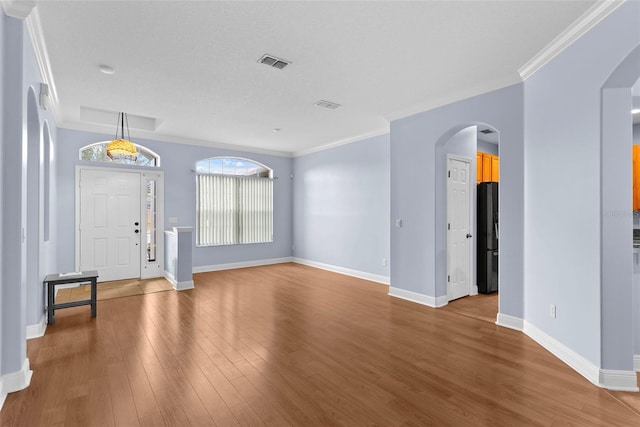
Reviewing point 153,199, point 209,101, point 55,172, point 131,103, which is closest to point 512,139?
point 209,101

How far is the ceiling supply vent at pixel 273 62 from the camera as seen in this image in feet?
10.5

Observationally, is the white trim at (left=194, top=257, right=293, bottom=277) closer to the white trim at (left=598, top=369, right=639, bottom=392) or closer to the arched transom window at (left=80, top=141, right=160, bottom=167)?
the arched transom window at (left=80, top=141, right=160, bottom=167)

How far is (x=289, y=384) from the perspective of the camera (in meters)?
2.43

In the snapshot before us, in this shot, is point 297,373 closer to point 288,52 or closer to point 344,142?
point 288,52

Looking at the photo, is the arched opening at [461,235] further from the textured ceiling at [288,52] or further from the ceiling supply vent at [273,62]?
the ceiling supply vent at [273,62]

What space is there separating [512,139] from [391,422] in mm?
3251

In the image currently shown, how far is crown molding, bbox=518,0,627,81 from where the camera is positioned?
233 cm

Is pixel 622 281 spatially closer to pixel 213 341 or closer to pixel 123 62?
pixel 213 341

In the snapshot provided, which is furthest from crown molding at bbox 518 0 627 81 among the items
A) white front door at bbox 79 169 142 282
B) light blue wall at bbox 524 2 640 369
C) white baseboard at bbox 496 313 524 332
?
white front door at bbox 79 169 142 282

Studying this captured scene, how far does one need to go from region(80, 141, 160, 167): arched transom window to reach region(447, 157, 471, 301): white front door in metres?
5.70

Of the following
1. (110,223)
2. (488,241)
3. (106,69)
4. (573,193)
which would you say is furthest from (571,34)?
(110,223)

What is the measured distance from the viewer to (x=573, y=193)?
277 cm

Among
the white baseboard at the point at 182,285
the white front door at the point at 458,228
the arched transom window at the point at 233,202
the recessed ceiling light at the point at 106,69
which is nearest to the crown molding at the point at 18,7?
the recessed ceiling light at the point at 106,69

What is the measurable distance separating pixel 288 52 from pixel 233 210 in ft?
16.4
